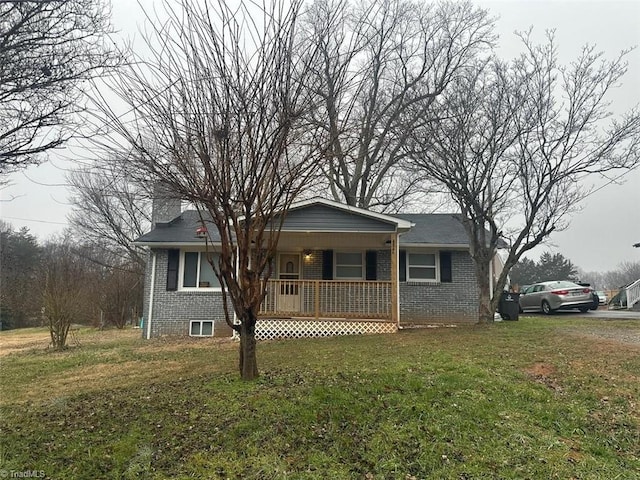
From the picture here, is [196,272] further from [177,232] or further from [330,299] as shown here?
[330,299]

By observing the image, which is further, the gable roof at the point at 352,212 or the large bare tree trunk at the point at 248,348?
the gable roof at the point at 352,212

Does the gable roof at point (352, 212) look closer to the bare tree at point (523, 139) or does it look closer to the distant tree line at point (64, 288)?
the bare tree at point (523, 139)

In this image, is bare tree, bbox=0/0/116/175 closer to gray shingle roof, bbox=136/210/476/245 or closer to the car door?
gray shingle roof, bbox=136/210/476/245

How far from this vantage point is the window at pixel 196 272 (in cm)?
1362

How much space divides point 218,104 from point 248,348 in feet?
10.6

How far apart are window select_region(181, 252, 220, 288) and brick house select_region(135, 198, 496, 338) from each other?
32 millimetres

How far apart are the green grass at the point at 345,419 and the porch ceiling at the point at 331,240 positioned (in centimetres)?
497

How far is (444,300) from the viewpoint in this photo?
13891mm

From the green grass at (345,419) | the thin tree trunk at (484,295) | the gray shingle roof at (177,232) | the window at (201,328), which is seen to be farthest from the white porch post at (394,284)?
the window at (201,328)

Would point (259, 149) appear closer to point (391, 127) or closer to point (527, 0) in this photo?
point (527, 0)

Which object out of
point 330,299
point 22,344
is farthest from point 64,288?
point 330,299

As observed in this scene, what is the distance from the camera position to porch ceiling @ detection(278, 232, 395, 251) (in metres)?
12.0

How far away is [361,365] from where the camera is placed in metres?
6.83

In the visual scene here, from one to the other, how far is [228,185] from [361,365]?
365 centimetres
